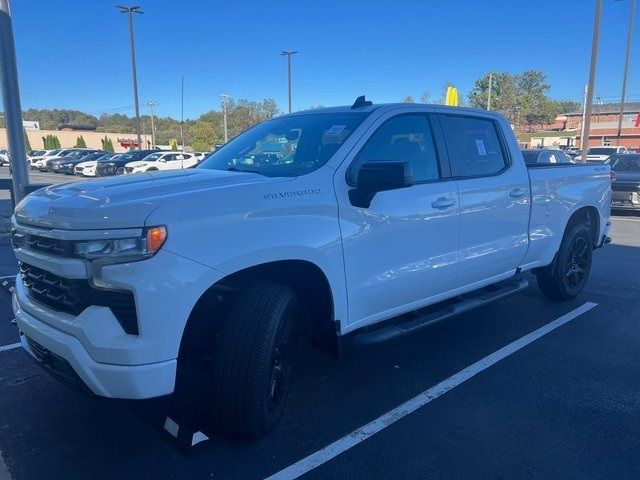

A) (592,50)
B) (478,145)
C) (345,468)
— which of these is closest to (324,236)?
(345,468)

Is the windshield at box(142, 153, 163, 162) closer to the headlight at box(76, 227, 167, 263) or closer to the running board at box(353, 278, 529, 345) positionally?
the running board at box(353, 278, 529, 345)

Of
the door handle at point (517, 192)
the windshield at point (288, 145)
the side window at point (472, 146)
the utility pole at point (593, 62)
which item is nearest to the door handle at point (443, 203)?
the side window at point (472, 146)

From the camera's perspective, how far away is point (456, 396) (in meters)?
3.67

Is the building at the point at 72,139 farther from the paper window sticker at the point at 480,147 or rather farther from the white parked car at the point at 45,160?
the paper window sticker at the point at 480,147

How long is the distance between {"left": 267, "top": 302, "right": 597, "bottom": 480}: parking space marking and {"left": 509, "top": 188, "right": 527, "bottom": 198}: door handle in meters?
1.32

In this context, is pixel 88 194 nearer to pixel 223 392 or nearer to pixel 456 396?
pixel 223 392

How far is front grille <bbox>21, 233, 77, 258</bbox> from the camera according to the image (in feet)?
8.27

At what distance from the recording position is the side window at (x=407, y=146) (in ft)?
11.9

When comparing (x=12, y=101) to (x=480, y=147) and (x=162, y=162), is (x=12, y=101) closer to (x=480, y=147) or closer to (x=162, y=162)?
(x=480, y=147)

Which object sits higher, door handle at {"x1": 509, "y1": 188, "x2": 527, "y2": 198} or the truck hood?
the truck hood

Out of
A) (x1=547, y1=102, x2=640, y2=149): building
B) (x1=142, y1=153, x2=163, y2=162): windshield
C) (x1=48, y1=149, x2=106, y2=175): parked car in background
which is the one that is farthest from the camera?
(x1=547, y1=102, x2=640, y2=149): building

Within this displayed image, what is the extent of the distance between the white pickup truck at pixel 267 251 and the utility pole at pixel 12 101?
21.3ft

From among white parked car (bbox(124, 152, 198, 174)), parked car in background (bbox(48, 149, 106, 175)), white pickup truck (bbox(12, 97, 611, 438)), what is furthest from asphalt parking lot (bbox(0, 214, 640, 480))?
parked car in background (bbox(48, 149, 106, 175))

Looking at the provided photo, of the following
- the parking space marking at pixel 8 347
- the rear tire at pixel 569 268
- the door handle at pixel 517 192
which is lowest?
the parking space marking at pixel 8 347
